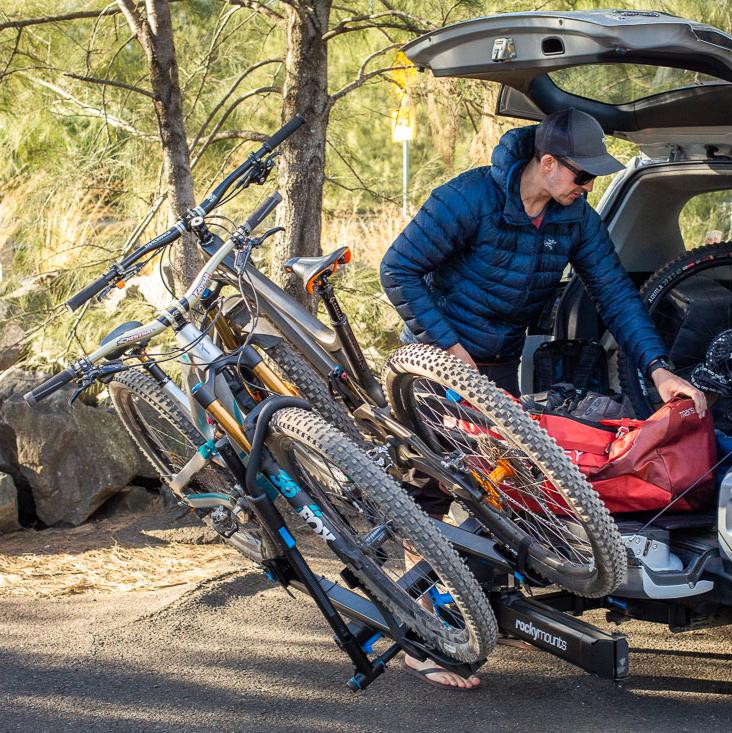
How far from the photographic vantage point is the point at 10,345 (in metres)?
6.66

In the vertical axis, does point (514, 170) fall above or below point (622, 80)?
below

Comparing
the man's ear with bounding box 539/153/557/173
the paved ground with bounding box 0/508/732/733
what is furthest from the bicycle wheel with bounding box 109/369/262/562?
the man's ear with bounding box 539/153/557/173

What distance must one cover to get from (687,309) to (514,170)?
106 cm

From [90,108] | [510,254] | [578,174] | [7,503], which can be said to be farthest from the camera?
[90,108]

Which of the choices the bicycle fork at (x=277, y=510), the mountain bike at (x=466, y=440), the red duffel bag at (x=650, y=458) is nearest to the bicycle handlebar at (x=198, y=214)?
the mountain bike at (x=466, y=440)

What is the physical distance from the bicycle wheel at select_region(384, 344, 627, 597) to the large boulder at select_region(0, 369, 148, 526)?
2707 mm

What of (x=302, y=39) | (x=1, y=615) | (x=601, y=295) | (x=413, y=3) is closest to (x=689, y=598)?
(x=601, y=295)

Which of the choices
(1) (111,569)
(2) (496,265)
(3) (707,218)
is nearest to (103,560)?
(1) (111,569)

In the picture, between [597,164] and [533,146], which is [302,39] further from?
[597,164]

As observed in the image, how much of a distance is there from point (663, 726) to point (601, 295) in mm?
1647

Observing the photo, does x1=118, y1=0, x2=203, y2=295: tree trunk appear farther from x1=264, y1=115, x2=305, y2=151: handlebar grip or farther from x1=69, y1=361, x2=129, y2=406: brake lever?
x1=69, y1=361, x2=129, y2=406: brake lever

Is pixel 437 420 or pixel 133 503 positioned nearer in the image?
pixel 437 420

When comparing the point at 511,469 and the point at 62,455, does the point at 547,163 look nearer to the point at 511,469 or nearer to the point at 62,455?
the point at 511,469

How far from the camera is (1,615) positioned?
423 cm
